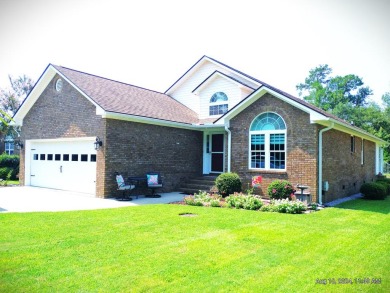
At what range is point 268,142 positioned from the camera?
13.5 metres

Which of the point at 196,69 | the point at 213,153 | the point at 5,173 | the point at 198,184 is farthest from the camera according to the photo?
the point at 5,173

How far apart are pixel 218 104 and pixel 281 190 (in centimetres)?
814

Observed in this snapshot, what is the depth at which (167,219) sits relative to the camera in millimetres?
8883

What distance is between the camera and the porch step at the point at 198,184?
15.9m

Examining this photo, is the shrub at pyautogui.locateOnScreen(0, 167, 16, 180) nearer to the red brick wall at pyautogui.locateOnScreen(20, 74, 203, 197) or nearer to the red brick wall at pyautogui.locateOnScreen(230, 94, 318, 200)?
the red brick wall at pyautogui.locateOnScreen(20, 74, 203, 197)

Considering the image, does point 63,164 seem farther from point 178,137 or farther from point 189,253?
point 189,253

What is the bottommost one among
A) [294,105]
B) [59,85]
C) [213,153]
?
[213,153]

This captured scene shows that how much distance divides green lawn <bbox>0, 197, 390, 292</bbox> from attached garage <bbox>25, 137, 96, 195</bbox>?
5419 millimetres

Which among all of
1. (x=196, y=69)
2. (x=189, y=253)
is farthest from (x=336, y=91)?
(x=189, y=253)

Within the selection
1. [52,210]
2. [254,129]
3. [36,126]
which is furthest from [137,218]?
[36,126]

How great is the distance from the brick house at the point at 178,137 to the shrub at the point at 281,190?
1.97 feet

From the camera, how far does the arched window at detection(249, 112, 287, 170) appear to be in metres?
13.1

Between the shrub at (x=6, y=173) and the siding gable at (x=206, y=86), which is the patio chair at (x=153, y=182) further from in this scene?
the shrub at (x=6, y=173)

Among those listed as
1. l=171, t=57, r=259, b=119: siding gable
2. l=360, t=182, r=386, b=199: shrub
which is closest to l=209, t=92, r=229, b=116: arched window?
l=171, t=57, r=259, b=119: siding gable
